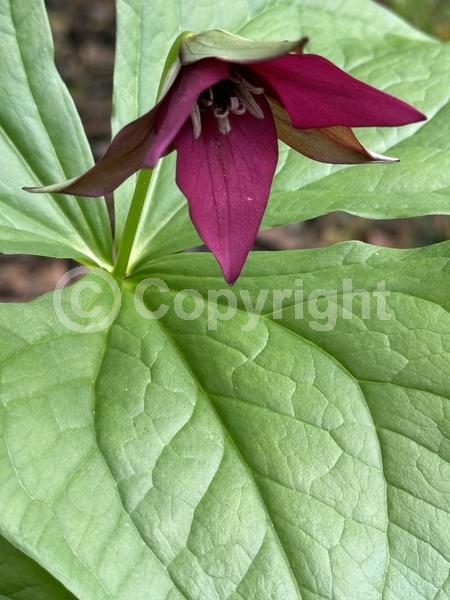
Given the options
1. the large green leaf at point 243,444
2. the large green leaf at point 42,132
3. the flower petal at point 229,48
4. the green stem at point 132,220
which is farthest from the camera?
the large green leaf at point 42,132

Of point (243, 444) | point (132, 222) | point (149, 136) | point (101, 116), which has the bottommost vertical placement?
point (101, 116)

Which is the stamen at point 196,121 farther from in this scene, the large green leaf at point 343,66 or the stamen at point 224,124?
the large green leaf at point 343,66

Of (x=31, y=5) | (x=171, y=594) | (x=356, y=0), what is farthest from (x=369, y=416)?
(x=356, y=0)

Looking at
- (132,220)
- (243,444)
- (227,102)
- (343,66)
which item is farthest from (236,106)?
(343,66)

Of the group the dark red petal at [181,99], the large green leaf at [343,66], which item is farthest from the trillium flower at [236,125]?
the large green leaf at [343,66]

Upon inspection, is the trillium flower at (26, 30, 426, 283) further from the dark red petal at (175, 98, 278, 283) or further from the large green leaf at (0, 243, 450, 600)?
the large green leaf at (0, 243, 450, 600)

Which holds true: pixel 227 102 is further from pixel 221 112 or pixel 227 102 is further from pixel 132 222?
pixel 132 222
